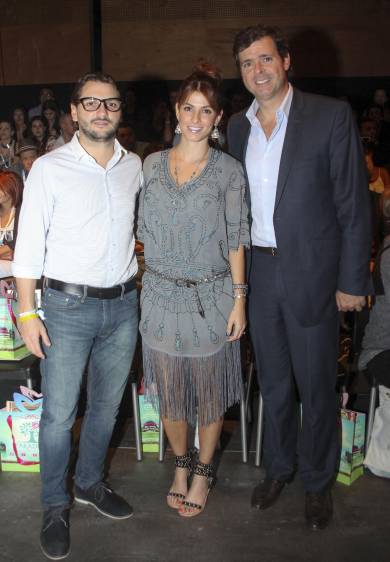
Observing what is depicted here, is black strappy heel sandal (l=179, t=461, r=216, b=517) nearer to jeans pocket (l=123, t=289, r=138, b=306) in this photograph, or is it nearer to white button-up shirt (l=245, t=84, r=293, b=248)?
jeans pocket (l=123, t=289, r=138, b=306)

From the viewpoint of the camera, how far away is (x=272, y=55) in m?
2.05

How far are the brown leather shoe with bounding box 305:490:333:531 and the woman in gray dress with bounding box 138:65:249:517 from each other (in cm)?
45

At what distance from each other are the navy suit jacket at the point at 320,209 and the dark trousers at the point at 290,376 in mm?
71

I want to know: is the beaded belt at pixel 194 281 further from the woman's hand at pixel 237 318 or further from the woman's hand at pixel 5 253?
the woman's hand at pixel 5 253

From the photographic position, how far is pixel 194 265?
2.03 metres

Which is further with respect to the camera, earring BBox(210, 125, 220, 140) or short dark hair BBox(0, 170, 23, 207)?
short dark hair BBox(0, 170, 23, 207)

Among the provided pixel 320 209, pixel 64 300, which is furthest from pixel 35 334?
pixel 320 209

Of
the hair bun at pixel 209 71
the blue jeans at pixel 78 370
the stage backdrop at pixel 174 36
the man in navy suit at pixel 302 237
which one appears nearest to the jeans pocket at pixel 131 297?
the blue jeans at pixel 78 370

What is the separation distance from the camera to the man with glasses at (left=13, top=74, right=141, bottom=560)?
6.28 feet

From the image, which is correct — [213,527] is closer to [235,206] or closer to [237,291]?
[237,291]

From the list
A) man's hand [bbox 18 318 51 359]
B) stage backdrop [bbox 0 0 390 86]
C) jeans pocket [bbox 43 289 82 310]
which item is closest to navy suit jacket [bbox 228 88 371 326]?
jeans pocket [bbox 43 289 82 310]

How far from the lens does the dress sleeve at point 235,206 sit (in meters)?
2.02

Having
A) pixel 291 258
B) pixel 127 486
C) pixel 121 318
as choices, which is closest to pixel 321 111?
pixel 291 258

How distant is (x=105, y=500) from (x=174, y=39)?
4.77 m
